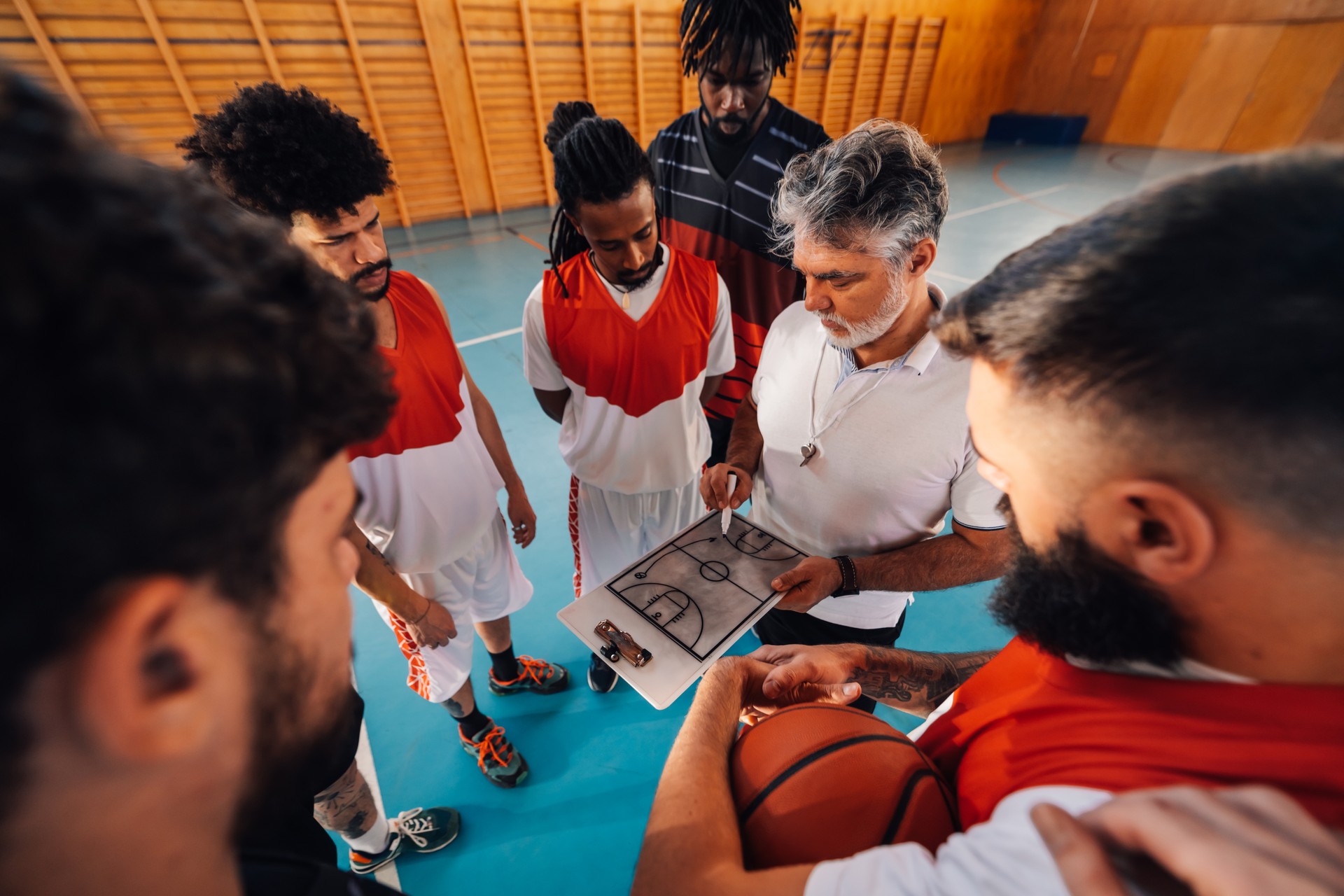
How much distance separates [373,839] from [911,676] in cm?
180

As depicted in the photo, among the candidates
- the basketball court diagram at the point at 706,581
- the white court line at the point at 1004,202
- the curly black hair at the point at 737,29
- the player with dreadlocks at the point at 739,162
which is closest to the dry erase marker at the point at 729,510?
the basketball court diagram at the point at 706,581

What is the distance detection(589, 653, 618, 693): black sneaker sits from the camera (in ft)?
7.52

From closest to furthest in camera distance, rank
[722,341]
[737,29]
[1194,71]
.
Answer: [722,341], [737,29], [1194,71]

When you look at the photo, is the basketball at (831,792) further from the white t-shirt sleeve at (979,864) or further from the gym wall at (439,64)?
the gym wall at (439,64)

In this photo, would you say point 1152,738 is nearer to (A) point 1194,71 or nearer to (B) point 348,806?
(B) point 348,806

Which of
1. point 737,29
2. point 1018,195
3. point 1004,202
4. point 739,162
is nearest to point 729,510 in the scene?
point 739,162

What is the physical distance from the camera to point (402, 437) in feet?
5.11

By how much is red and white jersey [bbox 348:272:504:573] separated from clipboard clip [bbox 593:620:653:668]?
2.01 feet

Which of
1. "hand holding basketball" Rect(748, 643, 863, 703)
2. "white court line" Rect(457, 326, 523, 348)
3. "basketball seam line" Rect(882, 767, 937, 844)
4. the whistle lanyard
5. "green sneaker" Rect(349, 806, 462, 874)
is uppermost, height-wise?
the whistle lanyard

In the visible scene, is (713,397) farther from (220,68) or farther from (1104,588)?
(220,68)

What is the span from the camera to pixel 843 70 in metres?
11.5

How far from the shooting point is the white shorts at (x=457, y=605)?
1810mm

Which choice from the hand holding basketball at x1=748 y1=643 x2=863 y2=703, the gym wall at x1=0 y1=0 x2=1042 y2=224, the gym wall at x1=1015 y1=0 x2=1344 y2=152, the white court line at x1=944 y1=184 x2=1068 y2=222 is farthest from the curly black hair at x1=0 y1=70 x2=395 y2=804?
the gym wall at x1=1015 y1=0 x2=1344 y2=152

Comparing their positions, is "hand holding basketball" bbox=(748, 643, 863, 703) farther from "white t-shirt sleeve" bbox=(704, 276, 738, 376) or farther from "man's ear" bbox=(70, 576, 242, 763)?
"white t-shirt sleeve" bbox=(704, 276, 738, 376)
